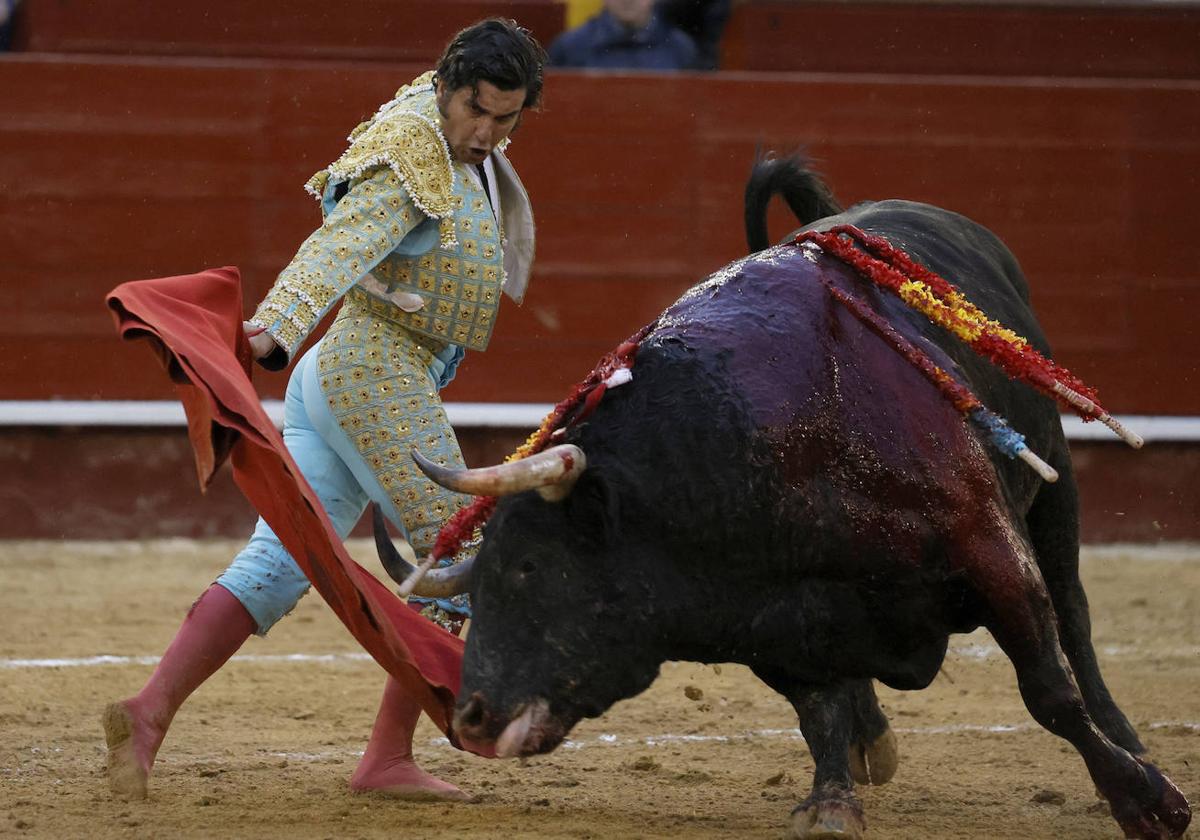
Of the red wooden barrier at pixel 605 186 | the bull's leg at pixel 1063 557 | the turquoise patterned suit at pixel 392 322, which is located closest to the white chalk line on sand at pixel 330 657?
the bull's leg at pixel 1063 557

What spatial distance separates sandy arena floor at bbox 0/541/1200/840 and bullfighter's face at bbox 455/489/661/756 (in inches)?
12.8

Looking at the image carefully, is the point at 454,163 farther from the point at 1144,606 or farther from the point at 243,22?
the point at 243,22

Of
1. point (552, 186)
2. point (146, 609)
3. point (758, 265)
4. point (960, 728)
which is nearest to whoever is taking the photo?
point (758, 265)

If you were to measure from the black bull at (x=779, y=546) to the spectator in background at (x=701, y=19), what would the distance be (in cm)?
392

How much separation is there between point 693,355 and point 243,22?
440 centimetres

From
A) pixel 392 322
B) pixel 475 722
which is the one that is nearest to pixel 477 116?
pixel 392 322

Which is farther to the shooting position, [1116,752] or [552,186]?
[552,186]

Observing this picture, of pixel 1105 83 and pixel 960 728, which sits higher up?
pixel 1105 83

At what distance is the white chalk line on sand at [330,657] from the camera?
456 centimetres

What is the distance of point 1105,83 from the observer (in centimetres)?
668

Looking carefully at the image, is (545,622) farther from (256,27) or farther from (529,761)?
(256,27)

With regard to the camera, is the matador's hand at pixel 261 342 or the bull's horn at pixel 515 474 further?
the matador's hand at pixel 261 342

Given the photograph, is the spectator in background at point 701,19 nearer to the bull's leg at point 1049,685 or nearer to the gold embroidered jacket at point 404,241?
the gold embroidered jacket at point 404,241

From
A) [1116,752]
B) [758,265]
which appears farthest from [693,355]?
[1116,752]
